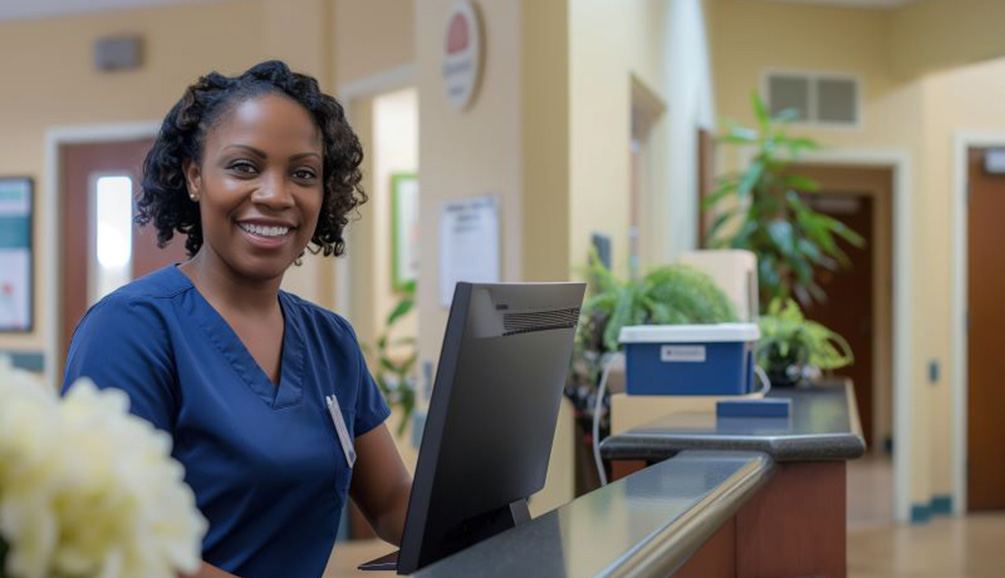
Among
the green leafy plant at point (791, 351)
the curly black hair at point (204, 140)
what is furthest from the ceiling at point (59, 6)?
the curly black hair at point (204, 140)

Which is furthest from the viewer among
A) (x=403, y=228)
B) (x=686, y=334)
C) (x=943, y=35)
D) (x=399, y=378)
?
(x=943, y=35)

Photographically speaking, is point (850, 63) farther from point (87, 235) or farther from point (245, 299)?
point (245, 299)

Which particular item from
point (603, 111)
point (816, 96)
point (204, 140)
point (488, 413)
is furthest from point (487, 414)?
point (816, 96)

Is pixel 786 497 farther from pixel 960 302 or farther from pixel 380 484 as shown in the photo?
pixel 960 302

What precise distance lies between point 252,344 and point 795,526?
3.48 feet

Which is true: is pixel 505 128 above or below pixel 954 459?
above

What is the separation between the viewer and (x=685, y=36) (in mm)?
5848

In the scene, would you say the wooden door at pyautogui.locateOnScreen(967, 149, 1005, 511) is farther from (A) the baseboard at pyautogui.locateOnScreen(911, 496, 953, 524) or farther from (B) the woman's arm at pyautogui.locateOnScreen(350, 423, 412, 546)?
(B) the woman's arm at pyautogui.locateOnScreen(350, 423, 412, 546)

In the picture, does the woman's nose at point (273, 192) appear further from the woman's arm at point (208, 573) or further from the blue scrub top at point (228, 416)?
the woman's arm at point (208, 573)

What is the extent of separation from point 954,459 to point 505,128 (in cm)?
486

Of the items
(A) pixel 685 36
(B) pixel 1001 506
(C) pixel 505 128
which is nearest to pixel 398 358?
(A) pixel 685 36

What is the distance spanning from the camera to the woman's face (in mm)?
1627

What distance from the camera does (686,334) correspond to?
279cm

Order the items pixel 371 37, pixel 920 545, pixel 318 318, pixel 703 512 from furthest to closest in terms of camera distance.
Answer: pixel 920 545, pixel 371 37, pixel 318 318, pixel 703 512
